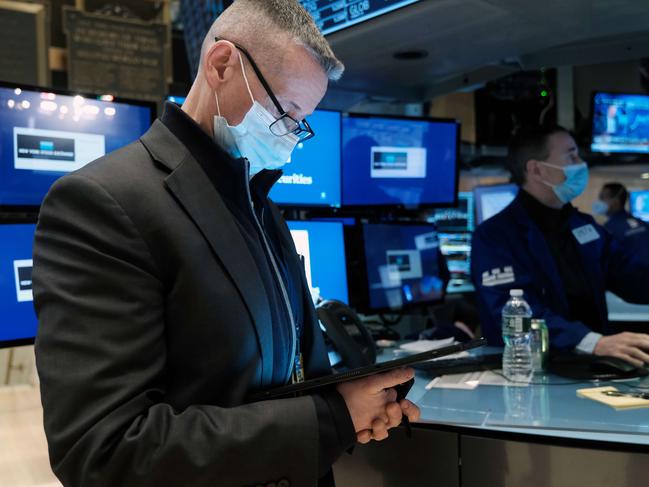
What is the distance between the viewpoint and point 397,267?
2709 millimetres

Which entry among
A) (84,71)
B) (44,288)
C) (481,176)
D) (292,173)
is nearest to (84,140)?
(292,173)

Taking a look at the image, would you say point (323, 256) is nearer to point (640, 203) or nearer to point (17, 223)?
point (17, 223)

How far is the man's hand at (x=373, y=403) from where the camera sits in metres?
1.00

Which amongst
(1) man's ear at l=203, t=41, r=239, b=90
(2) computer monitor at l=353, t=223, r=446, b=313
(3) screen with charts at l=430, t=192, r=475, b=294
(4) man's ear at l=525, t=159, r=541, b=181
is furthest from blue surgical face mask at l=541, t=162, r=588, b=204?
(3) screen with charts at l=430, t=192, r=475, b=294

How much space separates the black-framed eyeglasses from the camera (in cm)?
112

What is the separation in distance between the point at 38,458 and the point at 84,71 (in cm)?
340

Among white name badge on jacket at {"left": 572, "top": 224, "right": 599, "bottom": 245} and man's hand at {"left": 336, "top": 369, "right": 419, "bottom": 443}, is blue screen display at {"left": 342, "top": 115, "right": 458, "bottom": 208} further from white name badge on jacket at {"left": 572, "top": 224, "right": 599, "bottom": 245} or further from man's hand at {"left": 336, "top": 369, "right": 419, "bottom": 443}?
man's hand at {"left": 336, "top": 369, "right": 419, "bottom": 443}

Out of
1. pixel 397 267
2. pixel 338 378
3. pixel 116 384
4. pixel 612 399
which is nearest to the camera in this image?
pixel 116 384

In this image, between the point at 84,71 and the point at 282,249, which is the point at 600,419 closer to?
the point at 282,249

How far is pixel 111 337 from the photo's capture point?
0.84 m

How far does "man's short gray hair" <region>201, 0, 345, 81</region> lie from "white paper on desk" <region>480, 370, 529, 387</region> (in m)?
1.12

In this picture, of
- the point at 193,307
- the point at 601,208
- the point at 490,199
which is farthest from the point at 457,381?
the point at 601,208

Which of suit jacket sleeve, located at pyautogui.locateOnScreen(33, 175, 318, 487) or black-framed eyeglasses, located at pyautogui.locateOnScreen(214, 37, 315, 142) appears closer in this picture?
suit jacket sleeve, located at pyautogui.locateOnScreen(33, 175, 318, 487)

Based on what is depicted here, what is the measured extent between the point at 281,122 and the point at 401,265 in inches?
64.1
